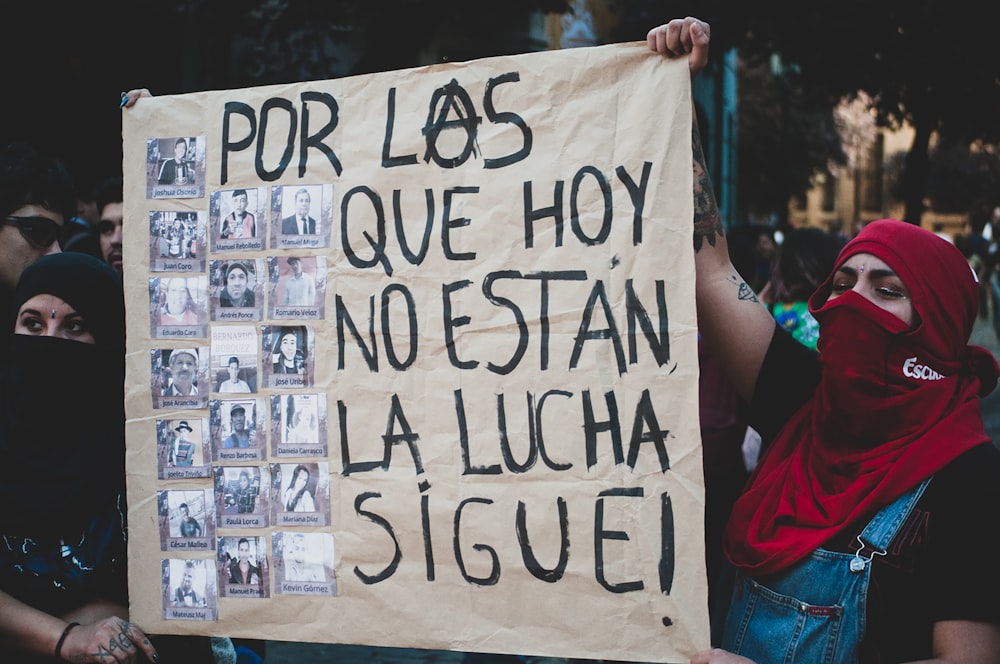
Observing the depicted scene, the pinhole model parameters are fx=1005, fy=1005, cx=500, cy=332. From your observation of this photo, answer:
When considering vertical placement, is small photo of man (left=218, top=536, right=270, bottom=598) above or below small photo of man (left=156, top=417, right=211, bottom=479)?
below

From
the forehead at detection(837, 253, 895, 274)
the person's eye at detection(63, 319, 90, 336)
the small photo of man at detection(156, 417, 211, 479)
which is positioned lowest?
the small photo of man at detection(156, 417, 211, 479)

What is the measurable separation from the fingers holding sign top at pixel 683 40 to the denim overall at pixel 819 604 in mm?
938

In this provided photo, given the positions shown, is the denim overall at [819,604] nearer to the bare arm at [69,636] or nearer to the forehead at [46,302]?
the bare arm at [69,636]

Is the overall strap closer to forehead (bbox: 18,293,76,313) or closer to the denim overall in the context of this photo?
the denim overall

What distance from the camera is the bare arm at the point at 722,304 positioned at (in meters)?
2.16

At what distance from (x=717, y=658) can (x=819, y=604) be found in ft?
0.71

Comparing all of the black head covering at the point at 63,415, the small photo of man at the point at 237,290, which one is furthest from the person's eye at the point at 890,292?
the black head covering at the point at 63,415

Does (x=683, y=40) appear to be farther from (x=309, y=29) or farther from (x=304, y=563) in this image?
(x=309, y=29)

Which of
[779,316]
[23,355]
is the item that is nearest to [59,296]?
[23,355]

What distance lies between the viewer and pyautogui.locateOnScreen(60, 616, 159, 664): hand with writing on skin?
2.07 m

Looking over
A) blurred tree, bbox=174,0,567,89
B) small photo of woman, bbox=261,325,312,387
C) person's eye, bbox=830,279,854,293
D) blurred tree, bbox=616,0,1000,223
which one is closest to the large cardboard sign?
small photo of woman, bbox=261,325,312,387

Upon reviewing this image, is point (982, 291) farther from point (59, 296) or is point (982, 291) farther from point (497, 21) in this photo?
point (59, 296)

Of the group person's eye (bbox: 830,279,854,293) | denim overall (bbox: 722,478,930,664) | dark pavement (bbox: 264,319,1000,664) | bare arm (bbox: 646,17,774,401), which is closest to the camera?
denim overall (bbox: 722,478,930,664)

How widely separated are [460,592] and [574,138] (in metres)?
0.97
